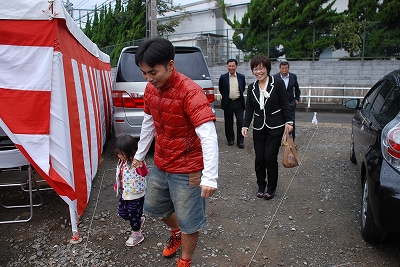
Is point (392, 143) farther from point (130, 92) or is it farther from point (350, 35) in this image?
point (350, 35)

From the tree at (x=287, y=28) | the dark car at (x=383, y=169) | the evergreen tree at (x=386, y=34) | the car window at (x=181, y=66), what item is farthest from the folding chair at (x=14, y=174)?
the evergreen tree at (x=386, y=34)

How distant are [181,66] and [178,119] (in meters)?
3.74

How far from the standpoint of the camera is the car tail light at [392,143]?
2686 millimetres

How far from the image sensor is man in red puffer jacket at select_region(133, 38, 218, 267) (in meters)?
2.23

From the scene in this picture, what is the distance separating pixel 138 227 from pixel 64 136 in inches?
42.0

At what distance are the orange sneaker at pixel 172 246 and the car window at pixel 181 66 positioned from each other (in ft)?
10.4

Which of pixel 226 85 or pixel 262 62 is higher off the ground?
pixel 262 62

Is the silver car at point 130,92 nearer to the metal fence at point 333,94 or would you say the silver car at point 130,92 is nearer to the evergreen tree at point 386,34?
the metal fence at point 333,94

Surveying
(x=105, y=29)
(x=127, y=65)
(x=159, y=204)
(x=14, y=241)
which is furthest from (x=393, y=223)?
(x=105, y=29)

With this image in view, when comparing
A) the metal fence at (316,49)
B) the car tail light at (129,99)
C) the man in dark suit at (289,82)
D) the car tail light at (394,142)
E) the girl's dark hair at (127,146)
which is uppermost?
the metal fence at (316,49)

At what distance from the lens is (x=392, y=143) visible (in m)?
2.72

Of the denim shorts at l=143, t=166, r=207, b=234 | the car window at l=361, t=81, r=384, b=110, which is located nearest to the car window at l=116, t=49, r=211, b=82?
the car window at l=361, t=81, r=384, b=110

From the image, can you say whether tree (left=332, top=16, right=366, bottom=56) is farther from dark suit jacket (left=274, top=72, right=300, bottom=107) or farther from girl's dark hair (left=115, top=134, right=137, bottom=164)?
girl's dark hair (left=115, top=134, right=137, bottom=164)

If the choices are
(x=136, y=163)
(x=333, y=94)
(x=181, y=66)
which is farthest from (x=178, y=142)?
(x=333, y=94)
